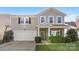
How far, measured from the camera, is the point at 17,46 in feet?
25.7

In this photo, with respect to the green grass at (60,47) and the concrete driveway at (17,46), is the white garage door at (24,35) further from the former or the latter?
the green grass at (60,47)

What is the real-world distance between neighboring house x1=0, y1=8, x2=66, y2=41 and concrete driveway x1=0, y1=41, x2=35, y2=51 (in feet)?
0.48

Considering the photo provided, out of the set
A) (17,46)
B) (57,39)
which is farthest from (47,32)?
(17,46)

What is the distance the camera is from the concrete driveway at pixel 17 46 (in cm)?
780

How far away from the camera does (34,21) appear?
7.77 meters

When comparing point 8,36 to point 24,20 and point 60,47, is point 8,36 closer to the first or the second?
point 24,20

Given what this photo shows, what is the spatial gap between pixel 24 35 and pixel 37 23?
509mm

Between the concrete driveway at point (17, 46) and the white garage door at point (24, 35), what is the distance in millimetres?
115

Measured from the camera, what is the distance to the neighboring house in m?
7.71

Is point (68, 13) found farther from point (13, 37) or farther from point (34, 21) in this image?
point (13, 37)

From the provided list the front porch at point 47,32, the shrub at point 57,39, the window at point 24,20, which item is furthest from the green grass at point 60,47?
the window at point 24,20
